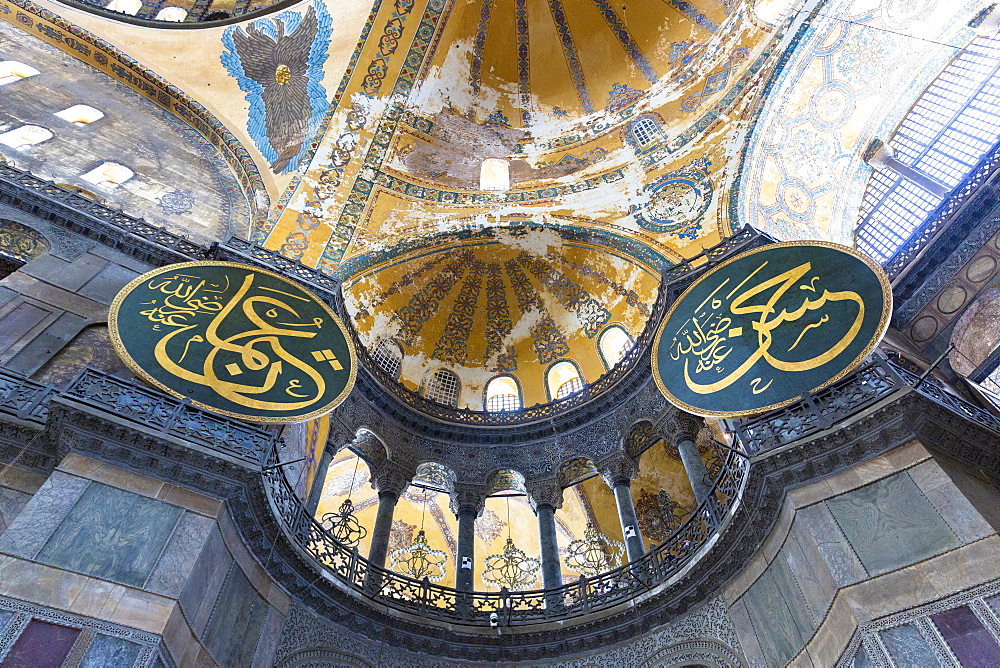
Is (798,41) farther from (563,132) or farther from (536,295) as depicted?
(536,295)

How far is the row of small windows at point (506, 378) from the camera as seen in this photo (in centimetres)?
1109

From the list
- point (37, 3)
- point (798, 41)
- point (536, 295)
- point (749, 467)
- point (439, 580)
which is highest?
point (37, 3)

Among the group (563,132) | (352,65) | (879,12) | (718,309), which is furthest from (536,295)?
(879,12)

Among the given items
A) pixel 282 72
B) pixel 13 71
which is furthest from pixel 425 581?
pixel 13 71

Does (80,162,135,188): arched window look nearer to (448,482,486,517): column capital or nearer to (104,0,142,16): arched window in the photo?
(104,0,142,16): arched window

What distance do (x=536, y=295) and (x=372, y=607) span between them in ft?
21.9

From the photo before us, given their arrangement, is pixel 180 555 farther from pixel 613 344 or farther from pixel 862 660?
pixel 613 344

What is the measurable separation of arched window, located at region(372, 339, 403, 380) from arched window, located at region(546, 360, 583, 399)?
8.89 ft

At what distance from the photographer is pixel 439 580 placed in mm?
12016

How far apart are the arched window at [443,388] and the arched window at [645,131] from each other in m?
5.54

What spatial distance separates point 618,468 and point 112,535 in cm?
655

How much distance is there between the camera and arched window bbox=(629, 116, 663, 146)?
11.7 meters

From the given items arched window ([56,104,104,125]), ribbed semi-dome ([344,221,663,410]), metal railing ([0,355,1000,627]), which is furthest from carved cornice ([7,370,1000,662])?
arched window ([56,104,104,125])

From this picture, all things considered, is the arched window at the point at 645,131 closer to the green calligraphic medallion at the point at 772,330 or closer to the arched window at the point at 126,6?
the green calligraphic medallion at the point at 772,330
